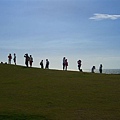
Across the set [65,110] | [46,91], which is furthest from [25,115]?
[46,91]

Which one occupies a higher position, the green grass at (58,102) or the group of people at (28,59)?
the group of people at (28,59)

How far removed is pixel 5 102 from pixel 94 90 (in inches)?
332

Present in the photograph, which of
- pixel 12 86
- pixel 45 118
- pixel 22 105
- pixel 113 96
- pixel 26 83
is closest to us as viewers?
pixel 45 118

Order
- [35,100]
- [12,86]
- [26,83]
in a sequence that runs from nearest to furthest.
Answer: [35,100] < [12,86] < [26,83]

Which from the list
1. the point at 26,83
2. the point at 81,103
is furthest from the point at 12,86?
the point at 81,103

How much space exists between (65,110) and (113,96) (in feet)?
19.1

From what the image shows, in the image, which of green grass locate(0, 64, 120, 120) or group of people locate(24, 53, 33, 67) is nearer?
green grass locate(0, 64, 120, 120)

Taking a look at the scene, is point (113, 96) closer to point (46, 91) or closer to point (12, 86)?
point (46, 91)

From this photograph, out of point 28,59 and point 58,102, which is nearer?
point 58,102

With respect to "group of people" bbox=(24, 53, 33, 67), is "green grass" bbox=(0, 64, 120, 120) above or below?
below

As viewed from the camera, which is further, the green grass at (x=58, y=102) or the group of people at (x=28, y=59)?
the group of people at (x=28, y=59)

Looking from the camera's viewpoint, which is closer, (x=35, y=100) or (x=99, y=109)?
(x=99, y=109)

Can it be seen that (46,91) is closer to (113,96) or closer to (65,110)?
(113,96)

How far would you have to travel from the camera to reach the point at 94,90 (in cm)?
2584
